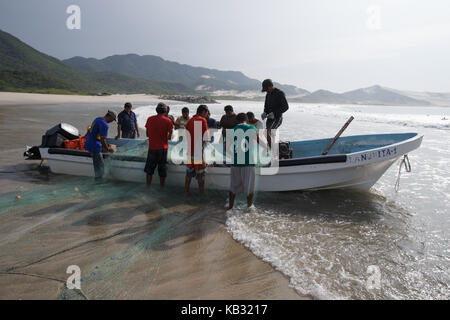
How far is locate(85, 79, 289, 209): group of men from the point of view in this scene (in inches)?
208

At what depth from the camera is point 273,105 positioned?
6.64 meters

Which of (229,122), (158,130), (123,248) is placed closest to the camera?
(123,248)

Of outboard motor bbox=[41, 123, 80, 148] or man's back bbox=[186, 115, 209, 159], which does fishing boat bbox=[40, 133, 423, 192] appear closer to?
outboard motor bbox=[41, 123, 80, 148]

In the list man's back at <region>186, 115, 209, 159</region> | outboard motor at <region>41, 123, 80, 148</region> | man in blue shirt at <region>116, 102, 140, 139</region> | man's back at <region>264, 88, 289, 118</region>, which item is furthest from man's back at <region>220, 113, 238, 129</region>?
outboard motor at <region>41, 123, 80, 148</region>

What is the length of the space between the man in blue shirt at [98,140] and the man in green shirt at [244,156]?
3.15m

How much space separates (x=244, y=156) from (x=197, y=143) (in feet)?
3.68

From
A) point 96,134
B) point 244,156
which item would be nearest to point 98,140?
point 96,134

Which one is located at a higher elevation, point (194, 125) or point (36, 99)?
point (36, 99)

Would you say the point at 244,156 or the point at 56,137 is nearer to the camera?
the point at 244,156

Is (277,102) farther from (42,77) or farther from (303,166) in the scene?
(42,77)

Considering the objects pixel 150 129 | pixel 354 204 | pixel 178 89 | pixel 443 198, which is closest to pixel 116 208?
pixel 150 129

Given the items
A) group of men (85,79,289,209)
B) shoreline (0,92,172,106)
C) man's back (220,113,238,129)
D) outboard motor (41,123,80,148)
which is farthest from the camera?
shoreline (0,92,172,106)
